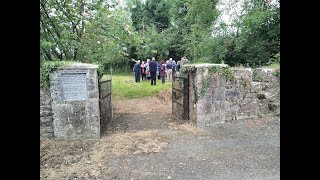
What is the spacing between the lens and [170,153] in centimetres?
609

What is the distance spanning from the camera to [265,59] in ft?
42.1

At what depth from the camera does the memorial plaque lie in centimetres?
700

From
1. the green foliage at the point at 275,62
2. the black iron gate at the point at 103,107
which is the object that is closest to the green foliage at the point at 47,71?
the black iron gate at the point at 103,107

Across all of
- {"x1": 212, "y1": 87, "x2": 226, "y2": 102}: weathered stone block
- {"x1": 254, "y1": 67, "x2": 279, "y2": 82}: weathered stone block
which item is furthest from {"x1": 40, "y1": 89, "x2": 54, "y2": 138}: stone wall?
{"x1": 254, "y1": 67, "x2": 279, "y2": 82}: weathered stone block

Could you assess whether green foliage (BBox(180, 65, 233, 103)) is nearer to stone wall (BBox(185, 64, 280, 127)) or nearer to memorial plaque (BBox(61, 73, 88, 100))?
stone wall (BBox(185, 64, 280, 127))

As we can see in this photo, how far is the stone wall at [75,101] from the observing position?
6.98 metres

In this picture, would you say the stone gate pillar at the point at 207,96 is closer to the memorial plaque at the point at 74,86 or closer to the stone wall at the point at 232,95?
the stone wall at the point at 232,95

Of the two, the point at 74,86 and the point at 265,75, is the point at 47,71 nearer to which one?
the point at 74,86

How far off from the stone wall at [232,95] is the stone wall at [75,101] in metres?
3.08

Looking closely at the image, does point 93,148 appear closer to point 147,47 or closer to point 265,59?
point 265,59

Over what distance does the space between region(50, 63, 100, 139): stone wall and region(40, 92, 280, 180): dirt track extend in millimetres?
369

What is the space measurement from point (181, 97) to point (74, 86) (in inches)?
152
